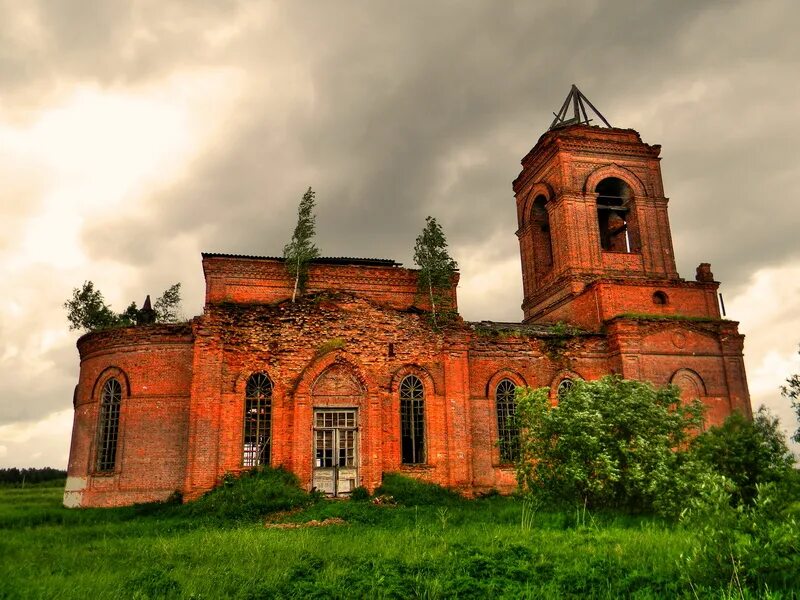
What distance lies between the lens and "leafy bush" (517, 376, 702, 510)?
13.2 m

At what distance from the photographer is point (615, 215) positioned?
1150 inches

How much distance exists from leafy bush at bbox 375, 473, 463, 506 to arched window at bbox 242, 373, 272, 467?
3.67 meters

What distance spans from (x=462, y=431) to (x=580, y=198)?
12955 millimetres

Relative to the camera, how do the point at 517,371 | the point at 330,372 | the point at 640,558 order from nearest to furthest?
the point at 640,558 < the point at 330,372 < the point at 517,371

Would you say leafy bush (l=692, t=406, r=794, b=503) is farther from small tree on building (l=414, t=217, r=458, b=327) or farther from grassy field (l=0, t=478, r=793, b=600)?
small tree on building (l=414, t=217, r=458, b=327)

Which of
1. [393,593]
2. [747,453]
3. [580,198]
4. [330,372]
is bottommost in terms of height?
[393,593]

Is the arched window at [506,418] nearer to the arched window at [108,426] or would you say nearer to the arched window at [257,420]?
the arched window at [257,420]

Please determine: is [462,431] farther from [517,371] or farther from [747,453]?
[747,453]

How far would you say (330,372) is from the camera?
19281mm

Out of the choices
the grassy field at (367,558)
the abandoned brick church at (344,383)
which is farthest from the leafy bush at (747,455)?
the abandoned brick church at (344,383)

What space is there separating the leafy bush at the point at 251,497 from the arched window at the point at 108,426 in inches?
182

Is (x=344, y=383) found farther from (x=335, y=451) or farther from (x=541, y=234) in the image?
(x=541, y=234)

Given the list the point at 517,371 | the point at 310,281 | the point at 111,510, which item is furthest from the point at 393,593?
the point at 310,281

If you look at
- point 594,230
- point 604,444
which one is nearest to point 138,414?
point 604,444
